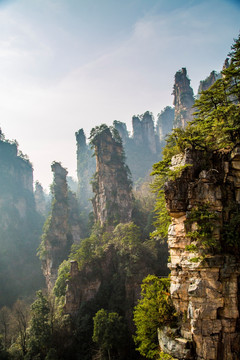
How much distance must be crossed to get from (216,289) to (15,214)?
53688 mm

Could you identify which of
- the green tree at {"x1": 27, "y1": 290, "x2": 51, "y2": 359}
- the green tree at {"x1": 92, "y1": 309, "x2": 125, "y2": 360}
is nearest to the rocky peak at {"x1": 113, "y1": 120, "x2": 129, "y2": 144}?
the green tree at {"x1": 27, "y1": 290, "x2": 51, "y2": 359}

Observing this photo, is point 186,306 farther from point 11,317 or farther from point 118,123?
point 118,123

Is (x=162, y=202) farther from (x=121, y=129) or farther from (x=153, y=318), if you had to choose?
(x=121, y=129)

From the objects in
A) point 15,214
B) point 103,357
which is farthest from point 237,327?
point 15,214

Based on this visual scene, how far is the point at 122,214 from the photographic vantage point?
3656 cm

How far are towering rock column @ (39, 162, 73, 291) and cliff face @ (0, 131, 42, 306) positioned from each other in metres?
7.49

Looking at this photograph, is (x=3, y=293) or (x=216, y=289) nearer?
(x=216, y=289)

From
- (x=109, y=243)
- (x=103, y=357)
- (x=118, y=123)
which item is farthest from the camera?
(x=118, y=123)

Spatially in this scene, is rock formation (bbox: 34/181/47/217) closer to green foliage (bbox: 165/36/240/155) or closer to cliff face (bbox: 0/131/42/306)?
cliff face (bbox: 0/131/42/306)

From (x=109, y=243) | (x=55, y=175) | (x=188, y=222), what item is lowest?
(x=109, y=243)

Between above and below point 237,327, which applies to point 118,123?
above

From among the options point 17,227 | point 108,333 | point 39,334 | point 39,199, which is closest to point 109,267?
point 108,333

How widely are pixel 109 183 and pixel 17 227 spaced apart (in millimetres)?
29492

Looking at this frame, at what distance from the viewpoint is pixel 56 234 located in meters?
39.7
